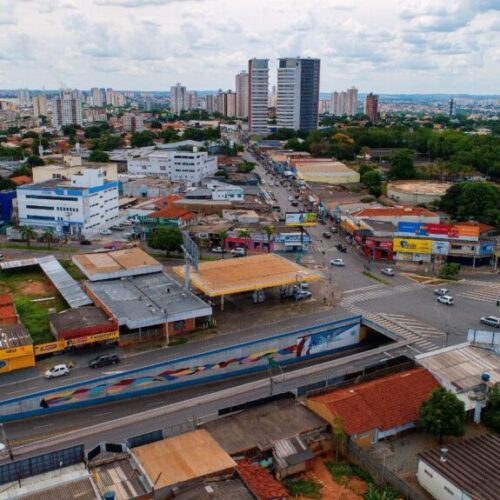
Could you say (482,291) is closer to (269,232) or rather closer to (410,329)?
(410,329)

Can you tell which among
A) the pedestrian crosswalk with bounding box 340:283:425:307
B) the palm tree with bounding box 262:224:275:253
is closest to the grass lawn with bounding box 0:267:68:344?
the palm tree with bounding box 262:224:275:253

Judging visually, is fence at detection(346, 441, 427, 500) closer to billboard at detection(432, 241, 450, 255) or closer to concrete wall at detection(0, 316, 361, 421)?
concrete wall at detection(0, 316, 361, 421)

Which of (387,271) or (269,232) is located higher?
(269,232)

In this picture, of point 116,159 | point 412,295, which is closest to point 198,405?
point 412,295

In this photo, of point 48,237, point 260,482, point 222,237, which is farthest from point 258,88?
point 260,482

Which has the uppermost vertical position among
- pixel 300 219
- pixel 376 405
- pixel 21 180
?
pixel 300 219

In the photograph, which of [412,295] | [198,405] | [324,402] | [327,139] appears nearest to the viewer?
[324,402]

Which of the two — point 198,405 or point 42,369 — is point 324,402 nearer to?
point 198,405
